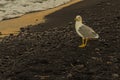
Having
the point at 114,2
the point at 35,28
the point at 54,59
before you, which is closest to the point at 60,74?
the point at 54,59

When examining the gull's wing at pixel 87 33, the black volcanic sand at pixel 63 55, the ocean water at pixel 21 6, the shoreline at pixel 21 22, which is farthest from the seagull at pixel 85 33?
the ocean water at pixel 21 6

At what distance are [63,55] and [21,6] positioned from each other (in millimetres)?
13902

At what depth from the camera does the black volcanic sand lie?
8797mm

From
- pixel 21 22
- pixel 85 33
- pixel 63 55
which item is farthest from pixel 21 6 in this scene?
pixel 63 55

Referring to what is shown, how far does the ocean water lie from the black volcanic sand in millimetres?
6822

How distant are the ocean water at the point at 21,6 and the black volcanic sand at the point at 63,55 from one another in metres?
6.82

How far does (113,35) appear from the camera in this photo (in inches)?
447

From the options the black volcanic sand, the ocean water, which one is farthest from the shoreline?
the black volcanic sand

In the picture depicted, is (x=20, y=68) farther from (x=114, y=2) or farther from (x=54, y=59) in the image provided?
(x=114, y=2)

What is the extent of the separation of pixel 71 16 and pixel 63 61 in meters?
8.64

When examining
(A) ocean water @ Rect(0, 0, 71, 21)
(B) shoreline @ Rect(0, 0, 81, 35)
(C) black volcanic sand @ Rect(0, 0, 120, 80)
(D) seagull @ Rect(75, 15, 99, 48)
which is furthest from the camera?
(A) ocean water @ Rect(0, 0, 71, 21)

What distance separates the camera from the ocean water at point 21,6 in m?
21.5

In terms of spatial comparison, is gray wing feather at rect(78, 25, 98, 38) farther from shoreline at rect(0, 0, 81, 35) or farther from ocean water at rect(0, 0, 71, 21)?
ocean water at rect(0, 0, 71, 21)

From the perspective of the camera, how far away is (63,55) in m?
10.0
